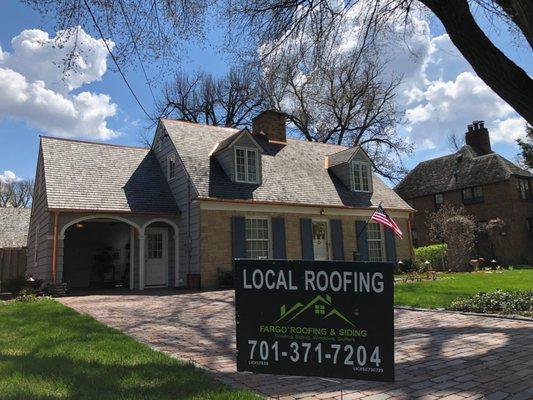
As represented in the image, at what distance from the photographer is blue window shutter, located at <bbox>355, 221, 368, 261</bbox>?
2050 centimetres

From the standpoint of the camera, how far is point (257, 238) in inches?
711

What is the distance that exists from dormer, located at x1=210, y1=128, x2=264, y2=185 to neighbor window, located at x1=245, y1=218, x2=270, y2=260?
1.61 m

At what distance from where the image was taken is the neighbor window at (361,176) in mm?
21969

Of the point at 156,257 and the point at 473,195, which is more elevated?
the point at 473,195

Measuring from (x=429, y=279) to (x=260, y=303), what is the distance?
46.6 feet

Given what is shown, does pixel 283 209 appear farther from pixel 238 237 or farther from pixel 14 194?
pixel 14 194

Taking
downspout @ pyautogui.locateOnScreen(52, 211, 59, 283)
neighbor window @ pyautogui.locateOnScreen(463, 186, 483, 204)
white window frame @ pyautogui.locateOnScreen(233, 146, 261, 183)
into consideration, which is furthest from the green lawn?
neighbor window @ pyautogui.locateOnScreen(463, 186, 483, 204)

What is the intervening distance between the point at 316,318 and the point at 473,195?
3373 cm

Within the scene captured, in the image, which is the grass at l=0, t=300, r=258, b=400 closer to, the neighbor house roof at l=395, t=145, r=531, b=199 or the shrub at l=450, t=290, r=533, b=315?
the shrub at l=450, t=290, r=533, b=315

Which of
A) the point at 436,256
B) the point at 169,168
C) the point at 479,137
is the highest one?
the point at 479,137

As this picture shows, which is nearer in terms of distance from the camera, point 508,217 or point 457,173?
point 508,217

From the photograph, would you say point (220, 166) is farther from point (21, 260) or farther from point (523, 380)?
point (523, 380)

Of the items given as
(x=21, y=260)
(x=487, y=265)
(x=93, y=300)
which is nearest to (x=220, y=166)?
(x=93, y=300)

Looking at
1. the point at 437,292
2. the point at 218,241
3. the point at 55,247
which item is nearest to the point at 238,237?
the point at 218,241
